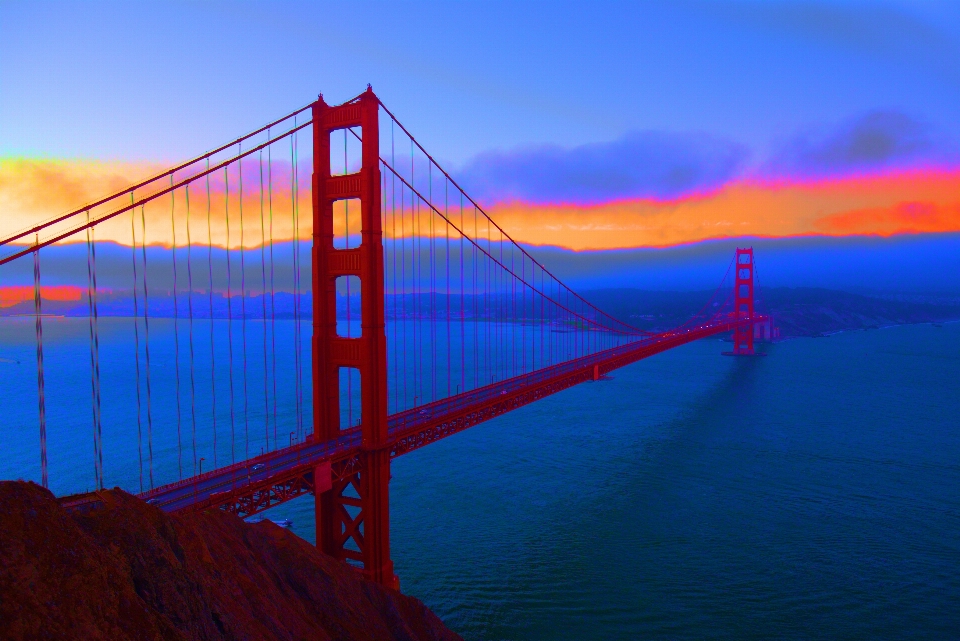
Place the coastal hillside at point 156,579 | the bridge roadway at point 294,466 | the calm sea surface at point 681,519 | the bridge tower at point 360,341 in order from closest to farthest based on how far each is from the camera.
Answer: the coastal hillside at point 156,579
the bridge roadway at point 294,466
the bridge tower at point 360,341
the calm sea surface at point 681,519

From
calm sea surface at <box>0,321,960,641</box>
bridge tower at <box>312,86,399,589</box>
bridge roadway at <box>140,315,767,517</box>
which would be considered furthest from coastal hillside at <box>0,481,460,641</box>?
calm sea surface at <box>0,321,960,641</box>

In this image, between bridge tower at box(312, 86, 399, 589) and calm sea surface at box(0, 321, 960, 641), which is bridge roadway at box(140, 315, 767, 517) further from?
calm sea surface at box(0, 321, 960, 641)

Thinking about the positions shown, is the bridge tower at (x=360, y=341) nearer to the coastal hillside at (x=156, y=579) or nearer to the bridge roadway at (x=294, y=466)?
the bridge roadway at (x=294, y=466)

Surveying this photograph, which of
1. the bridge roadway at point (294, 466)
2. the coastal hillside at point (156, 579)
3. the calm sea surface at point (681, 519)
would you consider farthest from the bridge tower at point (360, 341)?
the calm sea surface at point (681, 519)

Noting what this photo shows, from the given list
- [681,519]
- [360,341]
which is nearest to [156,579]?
[360,341]

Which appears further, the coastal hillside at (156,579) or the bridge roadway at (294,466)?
the bridge roadway at (294,466)

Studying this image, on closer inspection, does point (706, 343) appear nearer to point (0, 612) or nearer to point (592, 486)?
point (592, 486)
